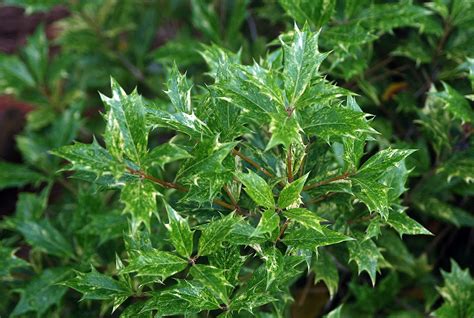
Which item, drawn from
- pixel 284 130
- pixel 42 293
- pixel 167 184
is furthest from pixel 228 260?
pixel 42 293

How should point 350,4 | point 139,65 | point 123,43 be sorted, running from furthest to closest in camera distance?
point 123,43 < point 139,65 < point 350,4

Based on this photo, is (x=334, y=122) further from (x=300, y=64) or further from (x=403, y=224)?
(x=403, y=224)

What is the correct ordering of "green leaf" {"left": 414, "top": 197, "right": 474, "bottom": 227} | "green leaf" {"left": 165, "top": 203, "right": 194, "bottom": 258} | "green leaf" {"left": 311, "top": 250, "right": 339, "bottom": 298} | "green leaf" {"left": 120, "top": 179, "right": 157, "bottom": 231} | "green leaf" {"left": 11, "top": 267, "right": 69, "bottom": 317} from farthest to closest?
1. "green leaf" {"left": 414, "top": 197, "right": 474, "bottom": 227}
2. "green leaf" {"left": 11, "top": 267, "right": 69, "bottom": 317}
3. "green leaf" {"left": 311, "top": 250, "right": 339, "bottom": 298}
4. "green leaf" {"left": 165, "top": 203, "right": 194, "bottom": 258}
5. "green leaf" {"left": 120, "top": 179, "right": 157, "bottom": 231}

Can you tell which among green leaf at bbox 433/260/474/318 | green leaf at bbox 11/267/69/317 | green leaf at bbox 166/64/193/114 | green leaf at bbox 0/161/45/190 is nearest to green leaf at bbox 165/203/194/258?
green leaf at bbox 166/64/193/114

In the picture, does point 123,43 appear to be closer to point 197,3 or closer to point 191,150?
point 197,3

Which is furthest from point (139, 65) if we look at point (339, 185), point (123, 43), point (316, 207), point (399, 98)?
point (339, 185)

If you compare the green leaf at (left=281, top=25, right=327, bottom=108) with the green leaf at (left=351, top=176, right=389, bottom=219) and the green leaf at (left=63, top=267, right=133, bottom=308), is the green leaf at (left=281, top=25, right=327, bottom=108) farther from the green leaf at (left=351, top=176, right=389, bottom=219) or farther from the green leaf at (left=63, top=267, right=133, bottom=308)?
the green leaf at (left=63, top=267, right=133, bottom=308)

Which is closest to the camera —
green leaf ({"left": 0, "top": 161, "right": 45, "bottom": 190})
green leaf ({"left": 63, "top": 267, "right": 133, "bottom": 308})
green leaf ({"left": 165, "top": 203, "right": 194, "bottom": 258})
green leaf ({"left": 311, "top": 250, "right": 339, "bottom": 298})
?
green leaf ({"left": 165, "top": 203, "right": 194, "bottom": 258})
